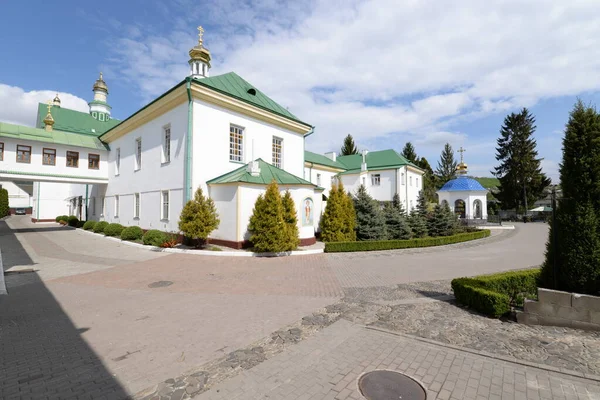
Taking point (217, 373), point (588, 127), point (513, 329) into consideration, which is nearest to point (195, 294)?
point (217, 373)

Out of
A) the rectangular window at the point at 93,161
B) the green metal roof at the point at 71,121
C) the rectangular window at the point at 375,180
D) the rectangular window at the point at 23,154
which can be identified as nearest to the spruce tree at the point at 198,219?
the rectangular window at the point at 23,154

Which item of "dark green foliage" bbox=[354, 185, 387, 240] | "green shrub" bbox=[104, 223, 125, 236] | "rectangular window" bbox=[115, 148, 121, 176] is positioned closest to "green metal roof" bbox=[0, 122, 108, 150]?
"rectangular window" bbox=[115, 148, 121, 176]

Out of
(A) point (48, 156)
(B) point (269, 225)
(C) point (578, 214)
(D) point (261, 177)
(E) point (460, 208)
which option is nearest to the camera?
(C) point (578, 214)

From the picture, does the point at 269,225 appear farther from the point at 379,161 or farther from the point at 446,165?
the point at 446,165

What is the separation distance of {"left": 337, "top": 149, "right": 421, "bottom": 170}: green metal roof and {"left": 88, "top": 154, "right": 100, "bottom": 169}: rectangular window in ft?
91.3

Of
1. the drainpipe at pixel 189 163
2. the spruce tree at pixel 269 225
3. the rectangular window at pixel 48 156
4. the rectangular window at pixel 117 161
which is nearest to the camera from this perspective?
the spruce tree at pixel 269 225

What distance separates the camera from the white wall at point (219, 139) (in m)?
15.6

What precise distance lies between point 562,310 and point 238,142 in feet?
54.9

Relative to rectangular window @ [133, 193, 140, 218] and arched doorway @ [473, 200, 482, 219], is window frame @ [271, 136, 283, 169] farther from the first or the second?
arched doorway @ [473, 200, 482, 219]

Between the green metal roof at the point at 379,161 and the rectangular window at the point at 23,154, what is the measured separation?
104 feet

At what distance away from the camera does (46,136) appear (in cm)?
2122

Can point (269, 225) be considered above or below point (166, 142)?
below

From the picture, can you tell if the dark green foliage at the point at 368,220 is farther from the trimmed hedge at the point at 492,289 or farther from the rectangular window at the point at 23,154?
the rectangular window at the point at 23,154

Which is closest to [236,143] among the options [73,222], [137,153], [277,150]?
[277,150]
